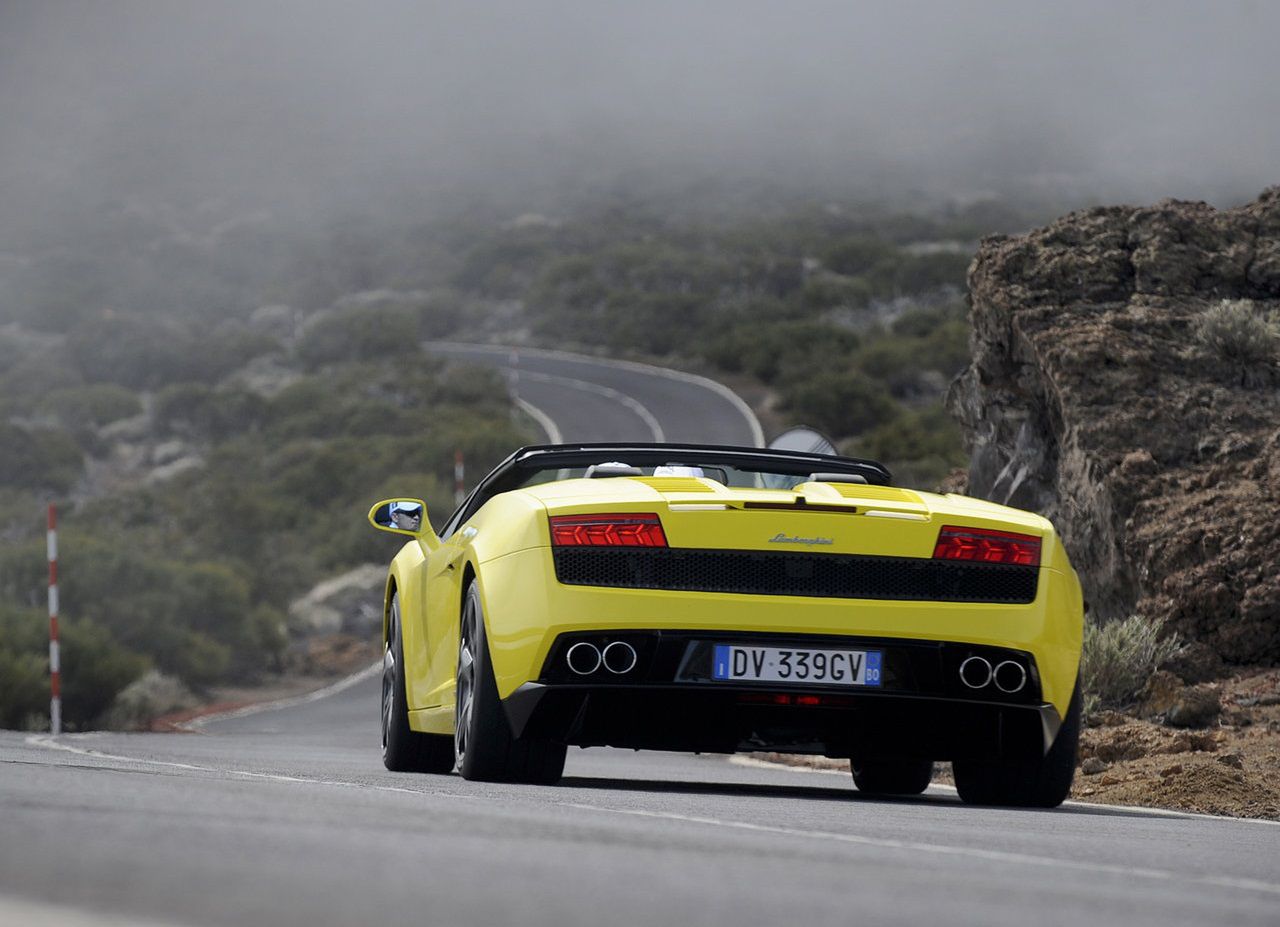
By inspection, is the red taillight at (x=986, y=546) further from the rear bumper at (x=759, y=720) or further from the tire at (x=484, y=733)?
the tire at (x=484, y=733)

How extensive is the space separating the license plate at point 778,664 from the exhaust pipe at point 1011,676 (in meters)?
0.57

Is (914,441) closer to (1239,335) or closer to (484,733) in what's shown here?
(1239,335)

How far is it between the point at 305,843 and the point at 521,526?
9.21 feet

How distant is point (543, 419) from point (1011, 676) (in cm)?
4752

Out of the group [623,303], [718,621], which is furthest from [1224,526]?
[623,303]

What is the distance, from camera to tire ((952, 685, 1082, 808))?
764 centimetres

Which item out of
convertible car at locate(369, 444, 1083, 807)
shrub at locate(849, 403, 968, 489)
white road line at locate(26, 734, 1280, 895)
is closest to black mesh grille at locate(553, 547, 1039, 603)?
convertible car at locate(369, 444, 1083, 807)

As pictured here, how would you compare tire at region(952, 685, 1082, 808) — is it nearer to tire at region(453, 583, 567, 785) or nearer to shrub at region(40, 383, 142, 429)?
tire at region(453, 583, 567, 785)

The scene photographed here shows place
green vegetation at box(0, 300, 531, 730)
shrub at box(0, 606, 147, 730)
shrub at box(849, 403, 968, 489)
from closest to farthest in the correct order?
1. shrub at box(0, 606, 147, 730)
2. green vegetation at box(0, 300, 531, 730)
3. shrub at box(849, 403, 968, 489)

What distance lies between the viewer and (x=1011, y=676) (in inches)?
288

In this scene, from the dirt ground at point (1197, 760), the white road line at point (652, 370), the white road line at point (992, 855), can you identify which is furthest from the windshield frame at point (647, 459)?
the white road line at point (652, 370)

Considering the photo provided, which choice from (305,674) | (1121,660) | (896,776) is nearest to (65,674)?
(305,674)

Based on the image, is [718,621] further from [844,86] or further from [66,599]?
[844,86]

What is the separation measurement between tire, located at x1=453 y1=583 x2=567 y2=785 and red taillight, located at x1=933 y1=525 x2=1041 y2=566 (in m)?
1.60
